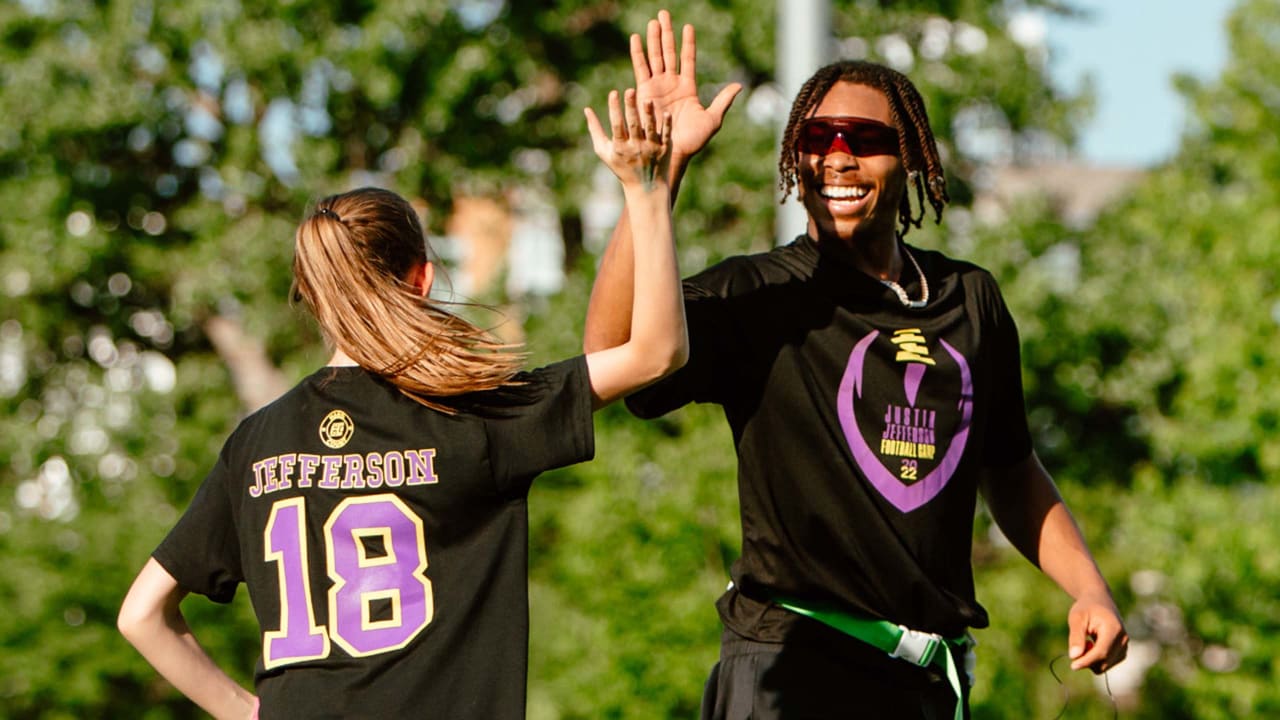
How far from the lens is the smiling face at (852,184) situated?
341 cm

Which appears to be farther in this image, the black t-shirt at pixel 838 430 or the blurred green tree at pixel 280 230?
the blurred green tree at pixel 280 230

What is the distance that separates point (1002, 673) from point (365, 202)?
11893 mm

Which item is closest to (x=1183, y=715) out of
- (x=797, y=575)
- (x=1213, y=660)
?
(x=1213, y=660)

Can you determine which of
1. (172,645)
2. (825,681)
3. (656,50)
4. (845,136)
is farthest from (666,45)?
(172,645)

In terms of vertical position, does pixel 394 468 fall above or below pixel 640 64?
below

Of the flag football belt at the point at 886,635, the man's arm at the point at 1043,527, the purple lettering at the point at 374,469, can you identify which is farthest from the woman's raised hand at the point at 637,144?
the man's arm at the point at 1043,527

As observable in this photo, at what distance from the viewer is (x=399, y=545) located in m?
2.92

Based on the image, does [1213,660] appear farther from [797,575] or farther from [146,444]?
[797,575]

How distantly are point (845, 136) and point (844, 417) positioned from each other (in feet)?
2.02

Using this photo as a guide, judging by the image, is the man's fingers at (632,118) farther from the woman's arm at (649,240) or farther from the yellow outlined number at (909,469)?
the yellow outlined number at (909,469)

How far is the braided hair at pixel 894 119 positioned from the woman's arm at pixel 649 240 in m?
0.62

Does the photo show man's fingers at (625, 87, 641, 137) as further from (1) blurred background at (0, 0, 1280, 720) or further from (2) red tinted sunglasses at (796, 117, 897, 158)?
(1) blurred background at (0, 0, 1280, 720)

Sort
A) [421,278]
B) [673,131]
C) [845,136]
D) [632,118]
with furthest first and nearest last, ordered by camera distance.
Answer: [845,136]
[421,278]
[673,131]
[632,118]

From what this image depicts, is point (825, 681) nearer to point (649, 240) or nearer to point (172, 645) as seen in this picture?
point (649, 240)
